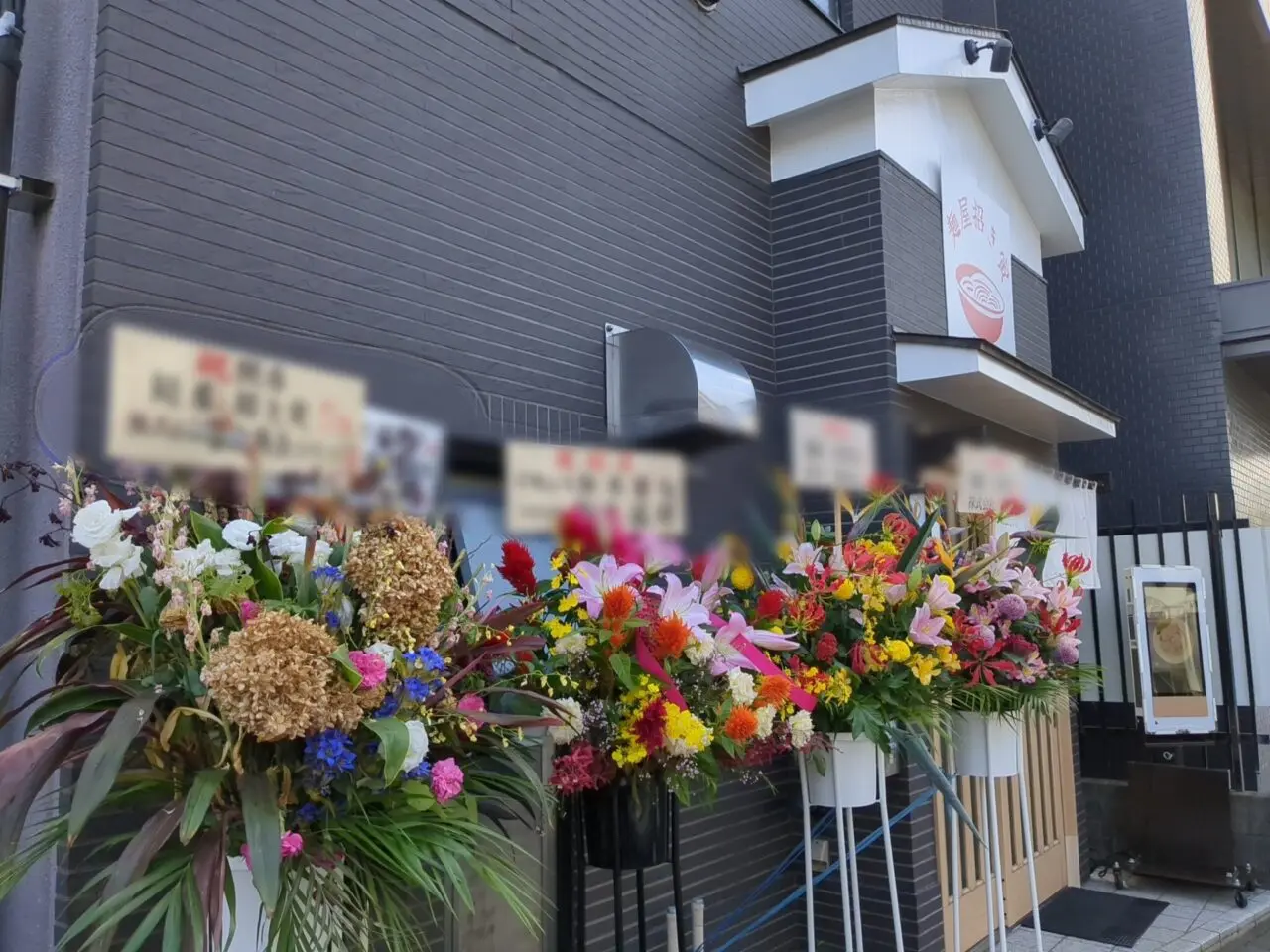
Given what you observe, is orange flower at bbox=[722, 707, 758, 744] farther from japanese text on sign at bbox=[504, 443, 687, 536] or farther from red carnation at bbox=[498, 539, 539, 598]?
red carnation at bbox=[498, 539, 539, 598]

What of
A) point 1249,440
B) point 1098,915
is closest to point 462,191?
point 1098,915

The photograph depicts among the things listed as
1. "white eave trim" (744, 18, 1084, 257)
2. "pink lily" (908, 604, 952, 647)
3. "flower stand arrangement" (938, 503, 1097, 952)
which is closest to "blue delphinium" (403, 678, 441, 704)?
"pink lily" (908, 604, 952, 647)

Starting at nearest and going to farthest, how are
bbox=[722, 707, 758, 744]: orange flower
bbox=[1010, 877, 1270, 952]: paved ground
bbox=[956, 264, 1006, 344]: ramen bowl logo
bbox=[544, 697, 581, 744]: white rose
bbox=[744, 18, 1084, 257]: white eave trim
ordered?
bbox=[544, 697, 581, 744]: white rose → bbox=[722, 707, 758, 744]: orange flower → bbox=[744, 18, 1084, 257]: white eave trim → bbox=[1010, 877, 1270, 952]: paved ground → bbox=[956, 264, 1006, 344]: ramen bowl logo

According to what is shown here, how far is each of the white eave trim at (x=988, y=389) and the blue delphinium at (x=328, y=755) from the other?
383 cm

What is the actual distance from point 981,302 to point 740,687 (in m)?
4.43

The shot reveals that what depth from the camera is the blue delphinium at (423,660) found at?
160 cm

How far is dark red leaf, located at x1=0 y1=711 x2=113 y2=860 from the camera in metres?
1.40

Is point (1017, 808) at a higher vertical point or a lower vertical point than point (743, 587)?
lower

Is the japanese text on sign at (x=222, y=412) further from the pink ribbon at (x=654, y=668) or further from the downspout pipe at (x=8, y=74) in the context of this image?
the downspout pipe at (x=8, y=74)

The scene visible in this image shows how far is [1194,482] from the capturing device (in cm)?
782

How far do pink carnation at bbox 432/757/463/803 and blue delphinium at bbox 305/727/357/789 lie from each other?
0.14 meters

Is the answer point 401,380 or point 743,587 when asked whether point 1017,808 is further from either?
point 401,380

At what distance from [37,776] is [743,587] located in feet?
5.79

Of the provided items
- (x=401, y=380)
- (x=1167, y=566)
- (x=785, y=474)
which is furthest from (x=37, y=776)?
(x=1167, y=566)
